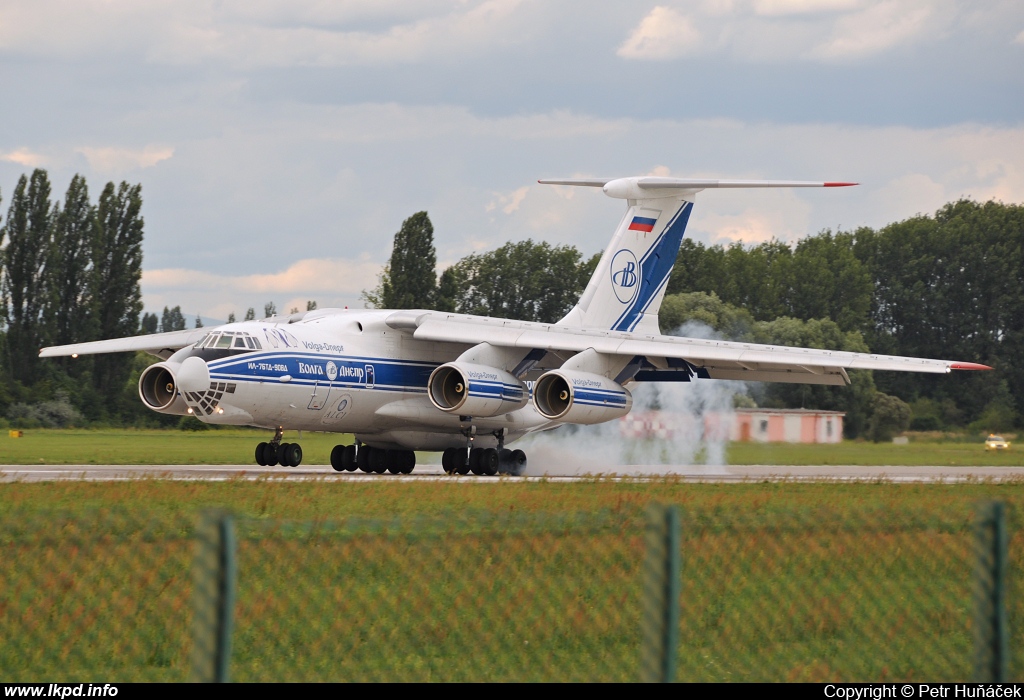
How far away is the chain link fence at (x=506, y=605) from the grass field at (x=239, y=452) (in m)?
17.1

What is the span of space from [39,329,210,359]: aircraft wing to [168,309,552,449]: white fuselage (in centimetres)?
241

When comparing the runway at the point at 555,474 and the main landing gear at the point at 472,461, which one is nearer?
the runway at the point at 555,474

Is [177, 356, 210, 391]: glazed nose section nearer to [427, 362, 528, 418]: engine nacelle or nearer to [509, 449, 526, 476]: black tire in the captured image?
[427, 362, 528, 418]: engine nacelle

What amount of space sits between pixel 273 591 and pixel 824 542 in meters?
3.45

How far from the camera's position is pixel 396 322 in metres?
23.6

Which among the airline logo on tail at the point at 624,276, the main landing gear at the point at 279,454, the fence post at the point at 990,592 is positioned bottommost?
the main landing gear at the point at 279,454

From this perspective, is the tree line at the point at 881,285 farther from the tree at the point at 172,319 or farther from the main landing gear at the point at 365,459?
the tree at the point at 172,319

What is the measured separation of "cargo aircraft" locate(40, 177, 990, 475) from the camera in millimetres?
21062

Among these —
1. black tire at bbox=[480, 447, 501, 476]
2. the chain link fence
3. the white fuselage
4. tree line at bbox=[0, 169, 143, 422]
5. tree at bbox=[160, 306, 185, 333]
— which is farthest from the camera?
tree at bbox=[160, 306, 185, 333]

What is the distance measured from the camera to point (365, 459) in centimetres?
2466

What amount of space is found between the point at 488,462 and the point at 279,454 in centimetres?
385

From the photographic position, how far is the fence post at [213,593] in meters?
4.19

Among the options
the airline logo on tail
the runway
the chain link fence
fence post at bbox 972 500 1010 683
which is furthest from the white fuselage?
fence post at bbox 972 500 1010 683

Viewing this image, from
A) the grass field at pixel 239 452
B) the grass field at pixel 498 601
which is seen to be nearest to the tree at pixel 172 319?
the grass field at pixel 239 452
